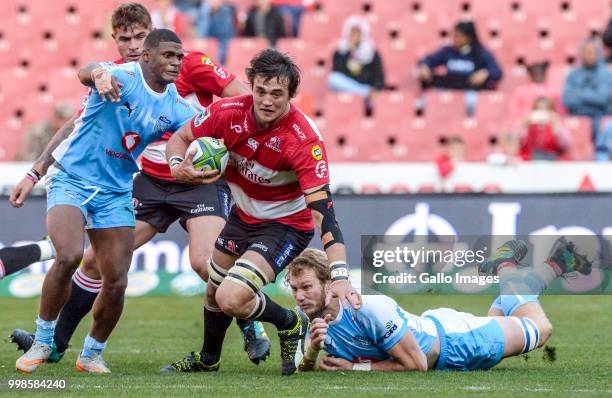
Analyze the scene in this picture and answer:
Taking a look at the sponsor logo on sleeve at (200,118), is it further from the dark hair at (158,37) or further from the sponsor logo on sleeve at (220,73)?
the sponsor logo on sleeve at (220,73)

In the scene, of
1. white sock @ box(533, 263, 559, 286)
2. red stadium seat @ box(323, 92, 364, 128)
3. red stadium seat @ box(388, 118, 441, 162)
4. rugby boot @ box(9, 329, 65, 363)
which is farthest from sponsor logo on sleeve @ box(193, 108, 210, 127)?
red stadium seat @ box(323, 92, 364, 128)

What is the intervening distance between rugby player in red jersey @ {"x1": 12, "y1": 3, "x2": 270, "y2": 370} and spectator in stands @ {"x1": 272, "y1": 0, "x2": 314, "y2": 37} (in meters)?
9.22

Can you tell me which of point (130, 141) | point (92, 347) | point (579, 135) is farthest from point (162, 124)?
point (579, 135)

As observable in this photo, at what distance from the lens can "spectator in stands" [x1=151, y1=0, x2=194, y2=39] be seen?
16.7m

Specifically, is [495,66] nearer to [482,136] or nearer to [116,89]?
[482,136]

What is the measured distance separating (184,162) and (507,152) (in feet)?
27.9

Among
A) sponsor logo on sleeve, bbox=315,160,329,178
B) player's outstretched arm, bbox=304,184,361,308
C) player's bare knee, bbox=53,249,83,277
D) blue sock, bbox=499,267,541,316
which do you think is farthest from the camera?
blue sock, bbox=499,267,541,316

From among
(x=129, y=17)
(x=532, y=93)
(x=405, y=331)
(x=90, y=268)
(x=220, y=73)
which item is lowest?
(x=405, y=331)

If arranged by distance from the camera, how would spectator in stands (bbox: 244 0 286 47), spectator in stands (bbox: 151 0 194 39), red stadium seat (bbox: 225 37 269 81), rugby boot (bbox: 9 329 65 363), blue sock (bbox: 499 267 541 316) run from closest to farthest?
blue sock (bbox: 499 267 541 316) < rugby boot (bbox: 9 329 65 363) < spectator in stands (bbox: 151 0 194 39) < red stadium seat (bbox: 225 37 269 81) < spectator in stands (bbox: 244 0 286 47)

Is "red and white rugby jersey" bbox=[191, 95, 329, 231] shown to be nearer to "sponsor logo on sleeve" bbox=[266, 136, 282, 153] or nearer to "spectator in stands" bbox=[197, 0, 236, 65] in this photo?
"sponsor logo on sleeve" bbox=[266, 136, 282, 153]

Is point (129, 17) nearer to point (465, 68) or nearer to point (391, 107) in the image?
point (391, 107)

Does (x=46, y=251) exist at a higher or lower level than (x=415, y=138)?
lower

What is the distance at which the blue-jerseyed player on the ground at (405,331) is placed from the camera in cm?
730

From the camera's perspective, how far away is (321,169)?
6.98 m
